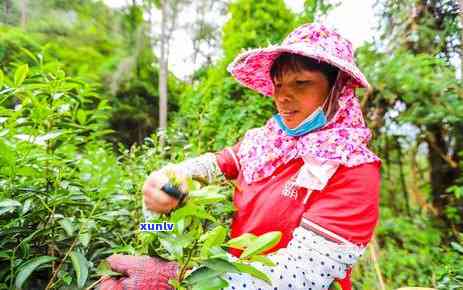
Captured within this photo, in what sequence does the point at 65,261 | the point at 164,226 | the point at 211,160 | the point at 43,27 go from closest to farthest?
1. the point at 164,226
2. the point at 65,261
3. the point at 211,160
4. the point at 43,27

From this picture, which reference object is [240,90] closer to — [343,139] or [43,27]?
[343,139]

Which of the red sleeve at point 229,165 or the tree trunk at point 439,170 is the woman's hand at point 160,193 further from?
the tree trunk at point 439,170

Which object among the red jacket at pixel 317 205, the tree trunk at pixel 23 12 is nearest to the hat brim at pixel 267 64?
the red jacket at pixel 317 205

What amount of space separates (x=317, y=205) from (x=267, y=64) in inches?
21.9

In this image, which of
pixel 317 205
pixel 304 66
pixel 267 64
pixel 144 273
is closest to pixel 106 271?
pixel 144 273

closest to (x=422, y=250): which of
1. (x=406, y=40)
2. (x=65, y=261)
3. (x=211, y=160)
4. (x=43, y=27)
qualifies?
(x=406, y=40)

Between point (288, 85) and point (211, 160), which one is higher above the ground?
point (288, 85)

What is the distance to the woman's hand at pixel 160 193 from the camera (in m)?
0.88

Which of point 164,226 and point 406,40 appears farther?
point 406,40

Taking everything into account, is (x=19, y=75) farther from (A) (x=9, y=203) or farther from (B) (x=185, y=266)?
(B) (x=185, y=266)

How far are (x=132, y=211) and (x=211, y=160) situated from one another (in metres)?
0.29

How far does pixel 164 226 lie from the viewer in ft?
2.51

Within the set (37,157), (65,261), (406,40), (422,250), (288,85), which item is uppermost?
(406,40)

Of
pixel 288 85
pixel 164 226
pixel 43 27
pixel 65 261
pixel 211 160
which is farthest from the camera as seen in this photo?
pixel 43 27
